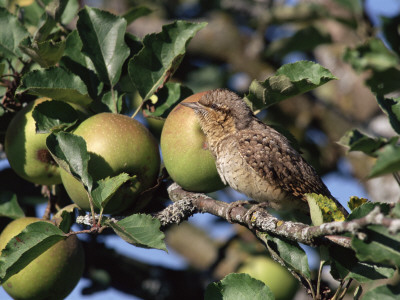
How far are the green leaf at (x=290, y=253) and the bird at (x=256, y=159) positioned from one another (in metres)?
0.48

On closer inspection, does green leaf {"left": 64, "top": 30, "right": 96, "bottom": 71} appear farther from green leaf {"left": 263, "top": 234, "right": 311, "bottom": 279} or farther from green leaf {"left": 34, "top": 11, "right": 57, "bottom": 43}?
green leaf {"left": 263, "top": 234, "right": 311, "bottom": 279}

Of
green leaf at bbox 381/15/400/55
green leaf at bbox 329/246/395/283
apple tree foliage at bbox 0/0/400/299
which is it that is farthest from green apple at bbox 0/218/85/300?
green leaf at bbox 381/15/400/55

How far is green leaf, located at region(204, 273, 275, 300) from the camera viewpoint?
205cm

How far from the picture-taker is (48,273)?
245 centimetres

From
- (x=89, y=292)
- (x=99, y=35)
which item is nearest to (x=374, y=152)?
(x=99, y=35)

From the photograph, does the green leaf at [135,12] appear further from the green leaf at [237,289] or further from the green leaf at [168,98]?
the green leaf at [237,289]

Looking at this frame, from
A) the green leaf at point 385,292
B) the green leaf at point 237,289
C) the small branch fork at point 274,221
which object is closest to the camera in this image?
the small branch fork at point 274,221

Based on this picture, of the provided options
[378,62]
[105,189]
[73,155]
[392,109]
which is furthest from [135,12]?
[392,109]

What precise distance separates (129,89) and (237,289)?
1383mm

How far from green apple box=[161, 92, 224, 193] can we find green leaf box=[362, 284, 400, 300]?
1.01 meters

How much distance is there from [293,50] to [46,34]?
2564 mm

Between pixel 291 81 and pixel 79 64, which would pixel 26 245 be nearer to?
pixel 79 64

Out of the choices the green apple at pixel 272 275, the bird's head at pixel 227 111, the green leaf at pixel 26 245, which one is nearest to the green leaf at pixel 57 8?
the bird's head at pixel 227 111

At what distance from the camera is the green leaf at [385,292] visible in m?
1.72
